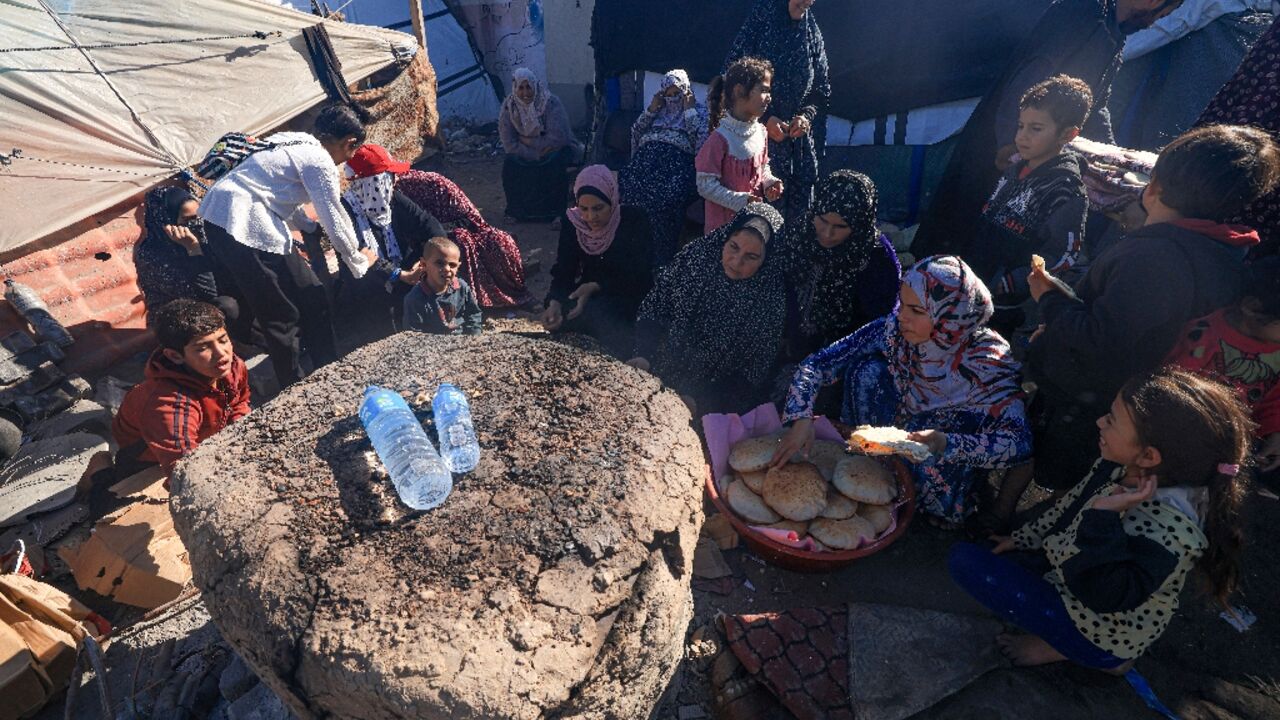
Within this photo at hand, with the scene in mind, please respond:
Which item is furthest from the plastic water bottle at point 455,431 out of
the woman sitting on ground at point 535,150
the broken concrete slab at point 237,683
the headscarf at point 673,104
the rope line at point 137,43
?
the rope line at point 137,43

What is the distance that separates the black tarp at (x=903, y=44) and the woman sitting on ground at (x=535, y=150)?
1795 millimetres

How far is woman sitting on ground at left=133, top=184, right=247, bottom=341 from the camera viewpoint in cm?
404

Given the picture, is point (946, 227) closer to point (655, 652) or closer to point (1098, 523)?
point (1098, 523)

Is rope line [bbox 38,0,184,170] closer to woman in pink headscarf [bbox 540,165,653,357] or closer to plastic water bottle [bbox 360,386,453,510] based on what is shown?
woman in pink headscarf [bbox 540,165,653,357]

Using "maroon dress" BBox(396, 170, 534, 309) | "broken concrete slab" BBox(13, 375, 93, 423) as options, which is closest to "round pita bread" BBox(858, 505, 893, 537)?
"maroon dress" BBox(396, 170, 534, 309)

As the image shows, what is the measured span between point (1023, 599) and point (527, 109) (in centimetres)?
632

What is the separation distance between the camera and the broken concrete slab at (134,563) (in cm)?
283

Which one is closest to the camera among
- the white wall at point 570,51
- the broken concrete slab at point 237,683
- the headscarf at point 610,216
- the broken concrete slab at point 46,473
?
the broken concrete slab at point 237,683

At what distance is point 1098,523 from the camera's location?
2.15 m

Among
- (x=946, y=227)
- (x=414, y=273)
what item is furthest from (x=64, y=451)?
(x=946, y=227)

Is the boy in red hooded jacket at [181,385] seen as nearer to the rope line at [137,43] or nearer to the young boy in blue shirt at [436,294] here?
the young boy in blue shirt at [436,294]

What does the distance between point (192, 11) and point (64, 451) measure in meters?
4.58

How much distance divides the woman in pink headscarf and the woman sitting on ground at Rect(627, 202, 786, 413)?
18.3 inches

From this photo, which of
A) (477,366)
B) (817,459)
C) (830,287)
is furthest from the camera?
(830,287)
